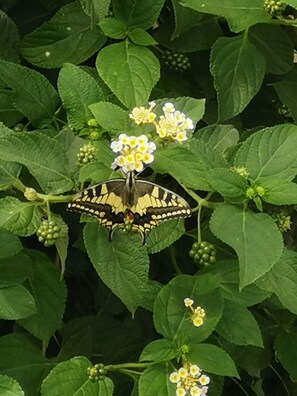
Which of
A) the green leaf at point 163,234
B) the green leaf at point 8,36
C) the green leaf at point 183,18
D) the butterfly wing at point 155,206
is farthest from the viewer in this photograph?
the green leaf at point 8,36

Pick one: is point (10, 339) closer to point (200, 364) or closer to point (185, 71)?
point (200, 364)

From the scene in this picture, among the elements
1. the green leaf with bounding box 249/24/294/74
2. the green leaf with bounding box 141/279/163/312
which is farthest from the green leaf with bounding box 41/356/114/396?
the green leaf with bounding box 249/24/294/74

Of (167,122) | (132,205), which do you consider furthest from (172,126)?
(132,205)

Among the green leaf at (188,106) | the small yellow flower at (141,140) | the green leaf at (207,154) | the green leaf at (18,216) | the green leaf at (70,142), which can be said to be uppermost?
the small yellow flower at (141,140)

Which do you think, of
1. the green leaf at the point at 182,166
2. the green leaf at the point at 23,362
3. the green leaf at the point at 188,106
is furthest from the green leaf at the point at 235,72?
the green leaf at the point at 23,362

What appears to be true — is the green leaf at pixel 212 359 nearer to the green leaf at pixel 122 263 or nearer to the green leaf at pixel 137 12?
the green leaf at pixel 122 263

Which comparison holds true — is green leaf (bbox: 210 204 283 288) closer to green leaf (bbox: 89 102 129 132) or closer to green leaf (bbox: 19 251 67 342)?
green leaf (bbox: 89 102 129 132)
